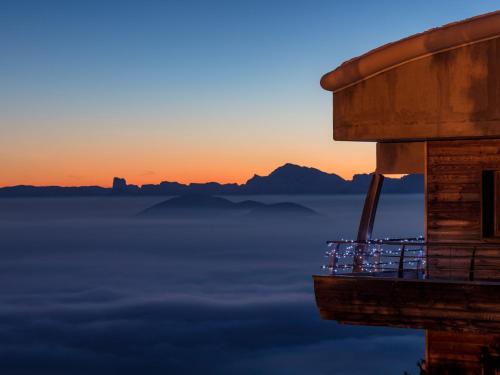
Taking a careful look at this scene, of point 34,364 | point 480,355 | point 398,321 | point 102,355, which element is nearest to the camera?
point 398,321

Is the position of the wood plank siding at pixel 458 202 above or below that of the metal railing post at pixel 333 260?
above

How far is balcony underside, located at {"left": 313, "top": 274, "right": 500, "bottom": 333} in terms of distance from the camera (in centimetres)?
2197

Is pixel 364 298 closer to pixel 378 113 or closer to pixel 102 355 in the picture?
pixel 378 113

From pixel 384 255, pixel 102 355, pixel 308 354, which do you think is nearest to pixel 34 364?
pixel 102 355

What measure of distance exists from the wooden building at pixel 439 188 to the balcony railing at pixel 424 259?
0.09 ft

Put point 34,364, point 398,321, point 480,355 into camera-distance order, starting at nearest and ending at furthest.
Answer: point 398,321 → point 480,355 → point 34,364

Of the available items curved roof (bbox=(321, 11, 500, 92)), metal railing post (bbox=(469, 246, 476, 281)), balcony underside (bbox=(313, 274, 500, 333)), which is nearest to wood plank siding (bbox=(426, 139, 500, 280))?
metal railing post (bbox=(469, 246, 476, 281))

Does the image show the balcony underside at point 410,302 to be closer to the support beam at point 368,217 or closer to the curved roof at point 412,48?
the support beam at point 368,217

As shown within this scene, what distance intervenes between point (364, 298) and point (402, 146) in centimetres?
472

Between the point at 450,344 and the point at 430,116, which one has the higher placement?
the point at 430,116

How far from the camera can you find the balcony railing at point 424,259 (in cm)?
2356

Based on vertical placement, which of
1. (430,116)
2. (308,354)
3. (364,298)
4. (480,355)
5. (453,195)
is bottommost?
(308,354)

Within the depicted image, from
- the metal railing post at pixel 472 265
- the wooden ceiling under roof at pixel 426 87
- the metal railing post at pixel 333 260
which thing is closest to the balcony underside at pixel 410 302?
the metal railing post at pixel 333 260

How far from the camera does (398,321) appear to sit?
2305 centimetres
